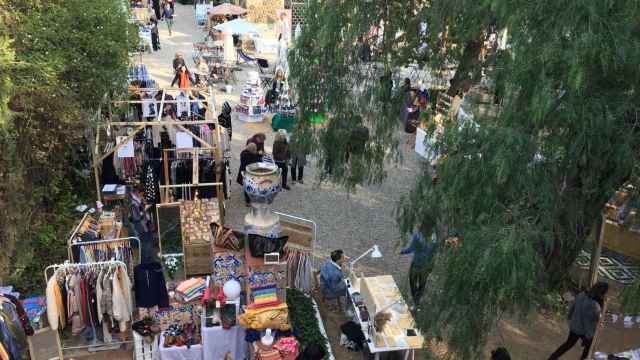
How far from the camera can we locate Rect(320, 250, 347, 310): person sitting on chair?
8039 millimetres

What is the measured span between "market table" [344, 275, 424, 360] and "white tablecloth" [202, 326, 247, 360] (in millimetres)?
1464

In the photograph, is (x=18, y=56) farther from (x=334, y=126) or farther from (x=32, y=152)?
(x=334, y=126)

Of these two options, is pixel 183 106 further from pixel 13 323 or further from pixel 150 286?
pixel 13 323

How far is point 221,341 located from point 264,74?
12.8 metres

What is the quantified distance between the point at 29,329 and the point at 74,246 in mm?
1404

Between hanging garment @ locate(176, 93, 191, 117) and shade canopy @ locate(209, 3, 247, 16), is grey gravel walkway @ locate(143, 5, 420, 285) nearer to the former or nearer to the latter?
hanging garment @ locate(176, 93, 191, 117)

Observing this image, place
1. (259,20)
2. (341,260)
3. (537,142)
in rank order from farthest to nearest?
(259,20) < (341,260) < (537,142)

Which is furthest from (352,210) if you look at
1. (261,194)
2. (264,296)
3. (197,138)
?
(264,296)

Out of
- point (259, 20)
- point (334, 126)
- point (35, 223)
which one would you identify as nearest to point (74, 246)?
point (35, 223)

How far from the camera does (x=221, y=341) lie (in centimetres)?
693

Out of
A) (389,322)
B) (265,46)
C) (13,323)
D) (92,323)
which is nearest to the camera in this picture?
(13,323)

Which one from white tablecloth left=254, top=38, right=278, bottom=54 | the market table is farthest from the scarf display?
white tablecloth left=254, top=38, right=278, bottom=54

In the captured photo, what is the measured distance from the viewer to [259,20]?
22.9m

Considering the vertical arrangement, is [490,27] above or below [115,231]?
above
